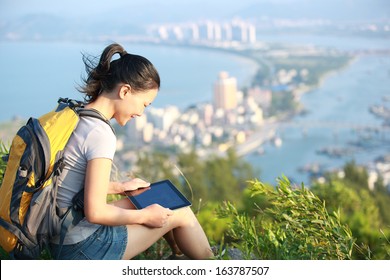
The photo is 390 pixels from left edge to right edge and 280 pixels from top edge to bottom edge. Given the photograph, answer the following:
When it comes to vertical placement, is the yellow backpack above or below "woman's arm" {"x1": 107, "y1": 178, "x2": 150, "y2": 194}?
→ above

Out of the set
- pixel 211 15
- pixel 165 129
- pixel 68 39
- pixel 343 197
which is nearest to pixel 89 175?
pixel 343 197

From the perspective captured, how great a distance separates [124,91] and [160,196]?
27cm

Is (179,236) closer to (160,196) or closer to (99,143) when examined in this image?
(160,196)

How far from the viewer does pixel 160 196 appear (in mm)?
1370

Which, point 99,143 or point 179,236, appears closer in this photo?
point 99,143

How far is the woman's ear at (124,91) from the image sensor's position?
49.0 inches

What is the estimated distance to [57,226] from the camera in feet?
4.05

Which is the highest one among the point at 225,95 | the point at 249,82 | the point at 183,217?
the point at 183,217

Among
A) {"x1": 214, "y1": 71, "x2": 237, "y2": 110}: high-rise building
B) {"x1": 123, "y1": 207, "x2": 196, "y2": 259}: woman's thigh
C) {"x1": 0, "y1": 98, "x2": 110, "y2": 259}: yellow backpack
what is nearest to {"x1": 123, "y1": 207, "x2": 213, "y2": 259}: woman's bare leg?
{"x1": 123, "y1": 207, "x2": 196, "y2": 259}: woman's thigh

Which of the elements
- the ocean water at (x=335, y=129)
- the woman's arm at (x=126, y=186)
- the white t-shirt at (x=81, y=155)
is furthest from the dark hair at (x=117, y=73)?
the ocean water at (x=335, y=129)

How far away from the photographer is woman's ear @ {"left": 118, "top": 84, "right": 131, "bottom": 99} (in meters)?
1.24

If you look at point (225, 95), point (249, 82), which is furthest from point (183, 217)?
point (249, 82)

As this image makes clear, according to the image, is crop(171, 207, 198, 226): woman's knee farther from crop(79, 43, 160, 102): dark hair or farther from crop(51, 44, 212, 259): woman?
crop(79, 43, 160, 102): dark hair

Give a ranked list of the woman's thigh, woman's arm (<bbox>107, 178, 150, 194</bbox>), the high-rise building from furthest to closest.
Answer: the high-rise building → woman's arm (<bbox>107, 178, 150, 194</bbox>) → the woman's thigh
